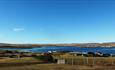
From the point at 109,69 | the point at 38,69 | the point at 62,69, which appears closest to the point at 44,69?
the point at 38,69

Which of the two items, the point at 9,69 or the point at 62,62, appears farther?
the point at 62,62

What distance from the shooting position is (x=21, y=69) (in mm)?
29531

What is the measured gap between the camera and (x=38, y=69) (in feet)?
97.8

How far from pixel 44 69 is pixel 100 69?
29.6 feet

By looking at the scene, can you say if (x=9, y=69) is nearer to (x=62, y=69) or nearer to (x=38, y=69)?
(x=38, y=69)

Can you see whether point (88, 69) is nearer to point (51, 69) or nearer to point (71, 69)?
point (71, 69)

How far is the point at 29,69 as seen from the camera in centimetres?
2964

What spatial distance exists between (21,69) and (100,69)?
41.1 feet

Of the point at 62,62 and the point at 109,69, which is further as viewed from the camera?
the point at 62,62

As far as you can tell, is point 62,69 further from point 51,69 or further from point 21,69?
point 21,69

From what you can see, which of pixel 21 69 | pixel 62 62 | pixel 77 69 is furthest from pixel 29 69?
pixel 62 62

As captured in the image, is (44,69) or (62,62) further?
(62,62)

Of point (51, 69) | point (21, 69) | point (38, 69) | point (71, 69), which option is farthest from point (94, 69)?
point (21, 69)

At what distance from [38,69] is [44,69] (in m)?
0.92
